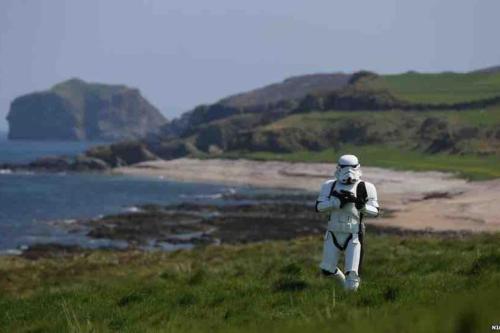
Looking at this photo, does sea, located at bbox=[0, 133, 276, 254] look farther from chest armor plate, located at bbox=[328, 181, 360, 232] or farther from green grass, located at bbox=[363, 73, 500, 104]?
green grass, located at bbox=[363, 73, 500, 104]

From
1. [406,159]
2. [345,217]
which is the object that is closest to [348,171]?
[345,217]

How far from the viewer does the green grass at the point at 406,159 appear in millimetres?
90438

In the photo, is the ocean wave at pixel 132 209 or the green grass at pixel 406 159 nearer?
the ocean wave at pixel 132 209

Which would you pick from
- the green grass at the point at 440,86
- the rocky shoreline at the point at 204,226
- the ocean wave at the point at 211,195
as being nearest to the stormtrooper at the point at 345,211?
the rocky shoreline at the point at 204,226

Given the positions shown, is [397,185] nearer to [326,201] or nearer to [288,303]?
[326,201]

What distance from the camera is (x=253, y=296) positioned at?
398 inches

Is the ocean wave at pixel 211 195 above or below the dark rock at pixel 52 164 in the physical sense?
below

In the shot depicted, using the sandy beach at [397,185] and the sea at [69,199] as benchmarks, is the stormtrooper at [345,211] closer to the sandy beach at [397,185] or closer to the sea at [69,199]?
the sandy beach at [397,185]

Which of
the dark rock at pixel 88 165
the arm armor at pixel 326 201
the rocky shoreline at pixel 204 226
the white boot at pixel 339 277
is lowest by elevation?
the rocky shoreline at pixel 204 226

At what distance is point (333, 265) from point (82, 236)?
146 ft

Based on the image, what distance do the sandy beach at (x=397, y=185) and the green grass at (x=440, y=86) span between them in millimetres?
41131

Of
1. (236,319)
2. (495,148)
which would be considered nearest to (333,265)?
(236,319)

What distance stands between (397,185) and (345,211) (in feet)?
251

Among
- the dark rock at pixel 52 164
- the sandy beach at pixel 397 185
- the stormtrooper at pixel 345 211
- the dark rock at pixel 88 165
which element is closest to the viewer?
the stormtrooper at pixel 345 211
